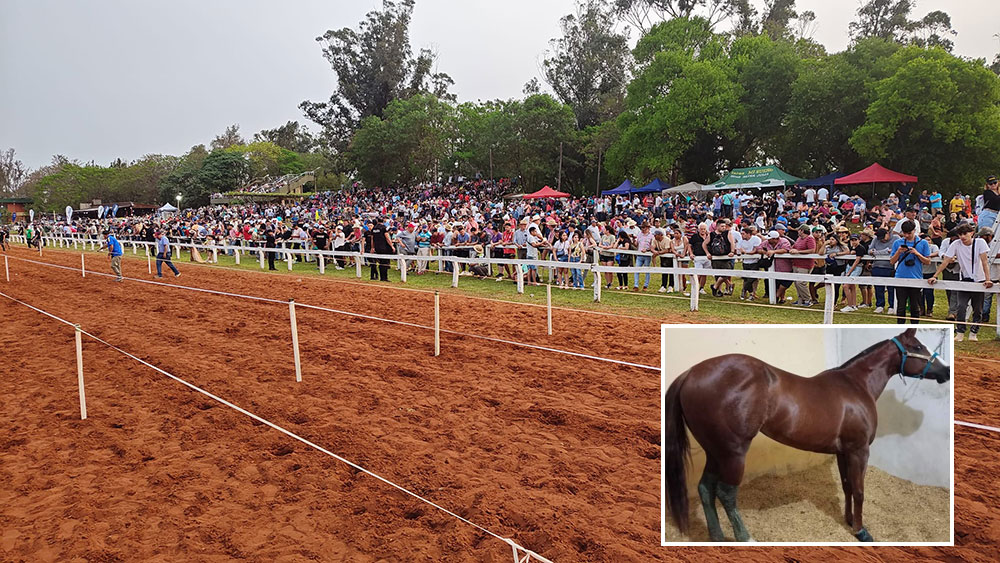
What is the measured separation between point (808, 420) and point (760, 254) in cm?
1329

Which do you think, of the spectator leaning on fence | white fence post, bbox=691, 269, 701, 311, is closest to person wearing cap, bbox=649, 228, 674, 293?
white fence post, bbox=691, 269, 701, 311

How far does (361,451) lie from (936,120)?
3162 centimetres

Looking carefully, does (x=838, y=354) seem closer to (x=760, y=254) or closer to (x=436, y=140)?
(x=760, y=254)

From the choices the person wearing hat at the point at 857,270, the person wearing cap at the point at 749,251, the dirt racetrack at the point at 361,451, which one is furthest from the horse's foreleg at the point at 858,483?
the person wearing cap at the point at 749,251

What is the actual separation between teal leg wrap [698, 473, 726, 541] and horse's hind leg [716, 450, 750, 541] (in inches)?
0.7

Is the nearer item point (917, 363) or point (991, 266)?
point (917, 363)

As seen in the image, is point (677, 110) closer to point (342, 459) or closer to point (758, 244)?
point (758, 244)

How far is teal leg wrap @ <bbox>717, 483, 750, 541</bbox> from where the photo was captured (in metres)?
1.72

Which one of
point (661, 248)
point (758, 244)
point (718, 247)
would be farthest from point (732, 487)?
point (661, 248)

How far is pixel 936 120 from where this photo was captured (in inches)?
1107

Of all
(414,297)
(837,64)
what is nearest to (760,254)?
(414,297)

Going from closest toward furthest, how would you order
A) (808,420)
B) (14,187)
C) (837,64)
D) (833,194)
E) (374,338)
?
(808,420), (374,338), (833,194), (837,64), (14,187)

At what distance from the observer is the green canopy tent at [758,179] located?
30391 millimetres

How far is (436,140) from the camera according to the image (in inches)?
2227
